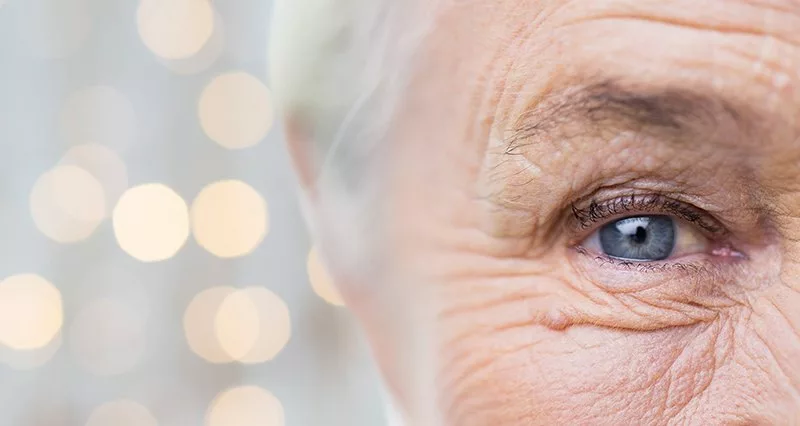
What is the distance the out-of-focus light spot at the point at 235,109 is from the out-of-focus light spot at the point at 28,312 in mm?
484

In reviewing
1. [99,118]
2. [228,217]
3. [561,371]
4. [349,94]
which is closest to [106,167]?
[99,118]

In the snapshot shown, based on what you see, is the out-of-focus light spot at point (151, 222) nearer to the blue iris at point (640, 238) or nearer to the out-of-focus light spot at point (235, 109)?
the out-of-focus light spot at point (235, 109)

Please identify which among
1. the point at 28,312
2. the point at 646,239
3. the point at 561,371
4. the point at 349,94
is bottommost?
the point at 561,371

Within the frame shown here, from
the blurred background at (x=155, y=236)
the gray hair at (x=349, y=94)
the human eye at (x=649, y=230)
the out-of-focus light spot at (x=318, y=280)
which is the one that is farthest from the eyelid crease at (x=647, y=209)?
the out-of-focus light spot at (x=318, y=280)

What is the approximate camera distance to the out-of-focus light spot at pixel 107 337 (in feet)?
6.06

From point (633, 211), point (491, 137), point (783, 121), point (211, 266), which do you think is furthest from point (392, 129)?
point (211, 266)

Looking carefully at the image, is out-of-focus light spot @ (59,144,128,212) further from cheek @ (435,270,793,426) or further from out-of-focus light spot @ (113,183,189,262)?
cheek @ (435,270,793,426)

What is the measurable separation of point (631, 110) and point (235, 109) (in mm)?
1343

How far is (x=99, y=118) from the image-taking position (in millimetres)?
1779

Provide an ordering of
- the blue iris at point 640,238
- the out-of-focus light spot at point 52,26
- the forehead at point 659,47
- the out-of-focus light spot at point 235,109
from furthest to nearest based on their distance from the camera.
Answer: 1. the out-of-focus light spot at point 235,109
2. the out-of-focus light spot at point 52,26
3. the blue iris at point 640,238
4. the forehead at point 659,47

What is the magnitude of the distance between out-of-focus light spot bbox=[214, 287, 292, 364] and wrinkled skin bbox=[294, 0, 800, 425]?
118cm

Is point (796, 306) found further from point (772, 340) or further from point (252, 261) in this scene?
point (252, 261)

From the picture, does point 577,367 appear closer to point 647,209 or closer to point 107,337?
point 647,209

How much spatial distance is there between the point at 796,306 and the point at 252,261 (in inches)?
58.8
